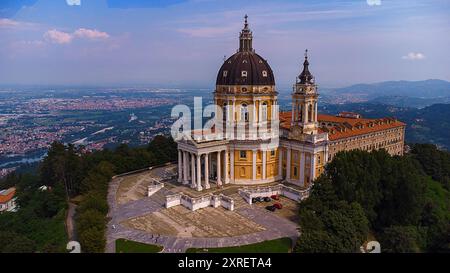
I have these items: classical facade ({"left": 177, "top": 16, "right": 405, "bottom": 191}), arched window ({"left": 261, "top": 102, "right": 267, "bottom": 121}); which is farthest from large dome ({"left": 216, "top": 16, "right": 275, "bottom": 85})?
arched window ({"left": 261, "top": 102, "right": 267, "bottom": 121})

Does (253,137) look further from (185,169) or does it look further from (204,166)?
(185,169)

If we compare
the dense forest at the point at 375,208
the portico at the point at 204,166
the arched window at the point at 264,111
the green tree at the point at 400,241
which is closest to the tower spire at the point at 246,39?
the arched window at the point at 264,111

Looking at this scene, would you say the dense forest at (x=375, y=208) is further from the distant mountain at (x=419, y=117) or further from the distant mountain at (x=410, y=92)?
the distant mountain at (x=419, y=117)

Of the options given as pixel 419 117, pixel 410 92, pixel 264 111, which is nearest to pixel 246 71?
pixel 264 111

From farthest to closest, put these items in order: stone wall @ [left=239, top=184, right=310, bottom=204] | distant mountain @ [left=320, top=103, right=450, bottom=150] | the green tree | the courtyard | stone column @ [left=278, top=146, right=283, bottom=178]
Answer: distant mountain @ [left=320, top=103, right=450, bottom=150] → stone column @ [left=278, top=146, right=283, bottom=178] → stone wall @ [left=239, top=184, right=310, bottom=204] → the courtyard → the green tree

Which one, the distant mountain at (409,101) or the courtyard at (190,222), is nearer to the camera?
the courtyard at (190,222)

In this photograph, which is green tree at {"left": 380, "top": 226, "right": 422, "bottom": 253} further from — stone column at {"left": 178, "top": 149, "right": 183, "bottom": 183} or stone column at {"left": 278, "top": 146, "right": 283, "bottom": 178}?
stone column at {"left": 178, "top": 149, "right": 183, "bottom": 183}
